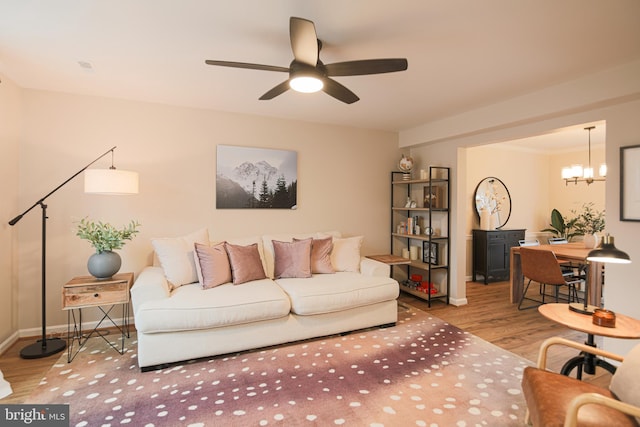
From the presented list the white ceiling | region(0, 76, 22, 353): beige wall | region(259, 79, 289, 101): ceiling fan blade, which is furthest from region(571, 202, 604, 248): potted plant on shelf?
region(0, 76, 22, 353): beige wall

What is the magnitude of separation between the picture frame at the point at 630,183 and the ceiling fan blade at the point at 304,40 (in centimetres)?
266

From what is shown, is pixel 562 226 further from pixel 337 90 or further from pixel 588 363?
pixel 337 90

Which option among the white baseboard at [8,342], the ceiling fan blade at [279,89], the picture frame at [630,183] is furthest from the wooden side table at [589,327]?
the white baseboard at [8,342]

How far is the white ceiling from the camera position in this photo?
1.81 m

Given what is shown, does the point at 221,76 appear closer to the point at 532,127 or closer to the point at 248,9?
the point at 248,9

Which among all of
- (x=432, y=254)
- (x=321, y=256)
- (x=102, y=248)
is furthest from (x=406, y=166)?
(x=102, y=248)

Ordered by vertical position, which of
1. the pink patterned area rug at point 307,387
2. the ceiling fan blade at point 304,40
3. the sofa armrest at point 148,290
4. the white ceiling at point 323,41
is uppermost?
the white ceiling at point 323,41

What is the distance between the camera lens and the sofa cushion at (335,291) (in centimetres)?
291

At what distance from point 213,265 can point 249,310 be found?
25.6 inches

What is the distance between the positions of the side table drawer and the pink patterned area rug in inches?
18.3

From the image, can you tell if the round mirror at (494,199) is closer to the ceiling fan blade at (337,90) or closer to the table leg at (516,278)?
the table leg at (516,278)

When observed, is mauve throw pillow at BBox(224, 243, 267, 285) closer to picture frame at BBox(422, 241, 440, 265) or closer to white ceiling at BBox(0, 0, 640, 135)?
white ceiling at BBox(0, 0, 640, 135)

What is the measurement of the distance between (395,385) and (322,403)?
0.57 metres

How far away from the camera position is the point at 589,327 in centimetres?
184
